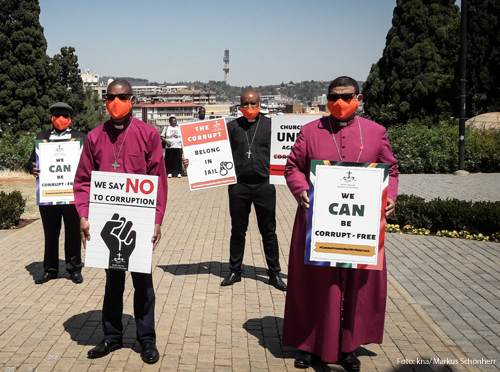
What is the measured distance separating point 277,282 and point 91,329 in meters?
2.33

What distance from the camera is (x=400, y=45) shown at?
3969 cm

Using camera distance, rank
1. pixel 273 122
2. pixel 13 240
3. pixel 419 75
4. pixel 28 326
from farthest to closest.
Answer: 1. pixel 419 75
2. pixel 13 240
3. pixel 273 122
4. pixel 28 326

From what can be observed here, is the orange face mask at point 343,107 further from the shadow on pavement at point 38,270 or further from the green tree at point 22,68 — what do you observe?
the green tree at point 22,68

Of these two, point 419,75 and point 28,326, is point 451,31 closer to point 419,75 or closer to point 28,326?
point 419,75

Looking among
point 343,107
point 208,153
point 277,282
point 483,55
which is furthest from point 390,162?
point 483,55

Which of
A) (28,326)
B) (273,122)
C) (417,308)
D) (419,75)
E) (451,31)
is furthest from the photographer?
(419,75)

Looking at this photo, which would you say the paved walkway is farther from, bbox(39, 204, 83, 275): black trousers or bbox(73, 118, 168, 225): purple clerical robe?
bbox(73, 118, 168, 225): purple clerical robe

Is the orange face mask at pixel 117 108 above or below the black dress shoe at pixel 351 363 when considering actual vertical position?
above

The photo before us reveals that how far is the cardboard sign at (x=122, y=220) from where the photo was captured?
4.53 meters

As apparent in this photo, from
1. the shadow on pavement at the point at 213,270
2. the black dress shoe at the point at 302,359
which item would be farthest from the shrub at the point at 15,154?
the black dress shoe at the point at 302,359

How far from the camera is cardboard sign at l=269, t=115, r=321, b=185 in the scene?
271 inches

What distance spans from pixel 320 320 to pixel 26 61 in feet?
117

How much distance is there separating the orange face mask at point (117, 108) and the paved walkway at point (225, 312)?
2.01m

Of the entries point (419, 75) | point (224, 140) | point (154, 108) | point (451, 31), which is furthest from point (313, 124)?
point (154, 108)
